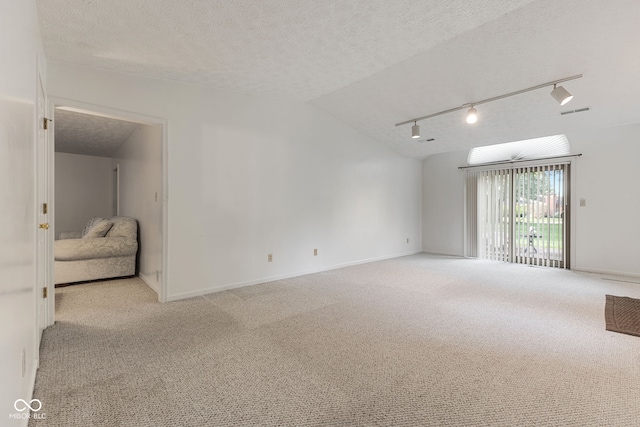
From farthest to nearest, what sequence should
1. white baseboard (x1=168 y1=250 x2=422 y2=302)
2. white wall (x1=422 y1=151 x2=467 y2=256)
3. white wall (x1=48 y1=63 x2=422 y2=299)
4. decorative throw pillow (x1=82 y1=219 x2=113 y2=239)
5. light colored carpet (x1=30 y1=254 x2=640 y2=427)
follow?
white wall (x1=422 y1=151 x2=467 y2=256) < decorative throw pillow (x1=82 y1=219 x2=113 y2=239) < white baseboard (x1=168 y1=250 x2=422 y2=302) < white wall (x1=48 y1=63 x2=422 y2=299) < light colored carpet (x1=30 y1=254 x2=640 y2=427)

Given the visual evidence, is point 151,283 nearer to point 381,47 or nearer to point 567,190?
point 381,47

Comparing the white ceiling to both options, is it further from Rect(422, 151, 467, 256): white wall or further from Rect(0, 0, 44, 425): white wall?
Rect(422, 151, 467, 256): white wall

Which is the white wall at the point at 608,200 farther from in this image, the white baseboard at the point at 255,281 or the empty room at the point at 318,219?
→ the white baseboard at the point at 255,281

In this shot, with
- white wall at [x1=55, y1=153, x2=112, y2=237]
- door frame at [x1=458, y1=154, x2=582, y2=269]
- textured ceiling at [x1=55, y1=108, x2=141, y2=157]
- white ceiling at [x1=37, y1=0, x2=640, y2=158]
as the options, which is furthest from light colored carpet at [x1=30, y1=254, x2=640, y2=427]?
white wall at [x1=55, y1=153, x2=112, y2=237]

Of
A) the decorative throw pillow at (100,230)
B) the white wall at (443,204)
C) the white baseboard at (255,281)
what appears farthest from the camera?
the white wall at (443,204)

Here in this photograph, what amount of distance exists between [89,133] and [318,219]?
4.12 meters

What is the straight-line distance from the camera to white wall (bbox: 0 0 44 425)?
1127 millimetres

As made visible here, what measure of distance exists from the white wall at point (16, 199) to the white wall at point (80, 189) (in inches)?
254

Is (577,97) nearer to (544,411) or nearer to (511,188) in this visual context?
(511,188)

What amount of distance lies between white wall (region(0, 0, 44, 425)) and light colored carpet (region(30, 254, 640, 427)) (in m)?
0.46

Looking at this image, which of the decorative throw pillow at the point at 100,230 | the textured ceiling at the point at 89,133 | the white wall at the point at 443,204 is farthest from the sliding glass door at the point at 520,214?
the decorative throw pillow at the point at 100,230

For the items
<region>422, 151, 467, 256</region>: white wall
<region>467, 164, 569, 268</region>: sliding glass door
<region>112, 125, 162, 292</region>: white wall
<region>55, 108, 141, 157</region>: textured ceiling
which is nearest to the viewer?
<region>112, 125, 162, 292</region>: white wall

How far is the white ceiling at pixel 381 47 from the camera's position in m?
2.38

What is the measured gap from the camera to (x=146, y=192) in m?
4.34
